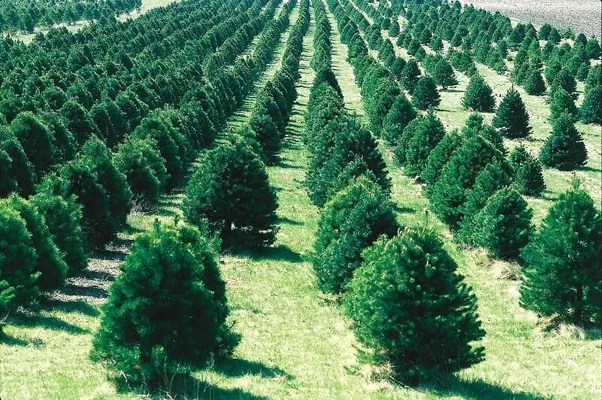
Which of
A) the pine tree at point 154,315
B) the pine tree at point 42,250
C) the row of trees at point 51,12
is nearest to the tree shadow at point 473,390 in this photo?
the pine tree at point 154,315

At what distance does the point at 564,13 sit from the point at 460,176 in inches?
3604

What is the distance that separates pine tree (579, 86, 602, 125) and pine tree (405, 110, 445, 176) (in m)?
25.4

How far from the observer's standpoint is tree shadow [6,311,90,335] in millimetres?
20938

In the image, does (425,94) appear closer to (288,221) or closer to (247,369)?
(288,221)

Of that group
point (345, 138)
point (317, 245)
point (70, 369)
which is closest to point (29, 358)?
point (70, 369)

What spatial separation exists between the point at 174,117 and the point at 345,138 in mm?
17607

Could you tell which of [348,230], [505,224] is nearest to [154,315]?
[348,230]

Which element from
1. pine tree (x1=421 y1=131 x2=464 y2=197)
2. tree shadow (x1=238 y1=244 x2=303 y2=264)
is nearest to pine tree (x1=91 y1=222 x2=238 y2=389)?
tree shadow (x1=238 y1=244 x2=303 y2=264)

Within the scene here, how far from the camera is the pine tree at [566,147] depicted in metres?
51.2

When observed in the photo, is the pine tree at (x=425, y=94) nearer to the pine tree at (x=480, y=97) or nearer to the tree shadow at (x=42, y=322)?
the pine tree at (x=480, y=97)

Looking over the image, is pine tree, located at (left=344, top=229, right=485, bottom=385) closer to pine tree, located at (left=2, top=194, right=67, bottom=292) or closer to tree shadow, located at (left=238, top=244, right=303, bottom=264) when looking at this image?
pine tree, located at (left=2, top=194, right=67, bottom=292)

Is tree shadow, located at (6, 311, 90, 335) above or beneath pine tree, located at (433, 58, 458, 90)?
above

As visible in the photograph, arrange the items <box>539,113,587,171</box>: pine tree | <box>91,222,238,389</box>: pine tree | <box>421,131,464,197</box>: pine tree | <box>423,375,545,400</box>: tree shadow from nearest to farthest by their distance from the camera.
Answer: <box>91,222,238,389</box>: pine tree → <box>423,375,545,400</box>: tree shadow → <box>421,131,464,197</box>: pine tree → <box>539,113,587,171</box>: pine tree

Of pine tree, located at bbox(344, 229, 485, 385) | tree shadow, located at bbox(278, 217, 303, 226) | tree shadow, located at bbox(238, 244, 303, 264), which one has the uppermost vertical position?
pine tree, located at bbox(344, 229, 485, 385)
